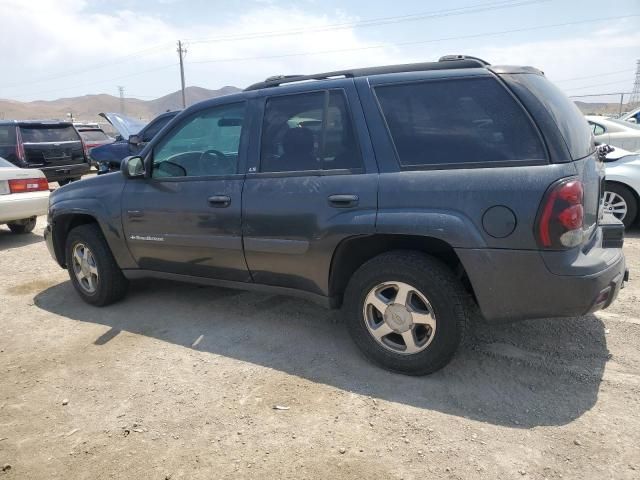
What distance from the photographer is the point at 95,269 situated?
4410 millimetres

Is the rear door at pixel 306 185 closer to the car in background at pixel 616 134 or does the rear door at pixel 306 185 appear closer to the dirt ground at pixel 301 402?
the dirt ground at pixel 301 402

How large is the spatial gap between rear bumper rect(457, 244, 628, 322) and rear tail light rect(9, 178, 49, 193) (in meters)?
7.16

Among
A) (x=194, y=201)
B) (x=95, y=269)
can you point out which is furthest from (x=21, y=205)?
(x=194, y=201)

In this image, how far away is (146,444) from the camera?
8.38ft

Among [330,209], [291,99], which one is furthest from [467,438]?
[291,99]

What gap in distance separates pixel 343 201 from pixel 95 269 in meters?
2.69

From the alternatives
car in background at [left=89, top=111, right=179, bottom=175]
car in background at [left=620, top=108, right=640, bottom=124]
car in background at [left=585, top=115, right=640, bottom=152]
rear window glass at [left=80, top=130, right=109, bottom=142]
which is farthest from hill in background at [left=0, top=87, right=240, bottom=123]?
car in background at [left=585, top=115, right=640, bottom=152]

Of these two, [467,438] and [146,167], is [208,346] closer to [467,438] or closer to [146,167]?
[146,167]

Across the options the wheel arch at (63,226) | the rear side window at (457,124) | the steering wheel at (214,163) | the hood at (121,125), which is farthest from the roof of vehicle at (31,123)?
the rear side window at (457,124)

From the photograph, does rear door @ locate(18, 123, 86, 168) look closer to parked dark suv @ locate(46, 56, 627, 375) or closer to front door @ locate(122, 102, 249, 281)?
front door @ locate(122, 102, 249, 281)

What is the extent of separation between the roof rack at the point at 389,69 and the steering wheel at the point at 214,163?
0.56 m

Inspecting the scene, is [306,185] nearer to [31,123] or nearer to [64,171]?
[64,171]

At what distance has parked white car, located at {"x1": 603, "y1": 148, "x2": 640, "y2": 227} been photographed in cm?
610

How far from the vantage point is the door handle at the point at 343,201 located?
296 centimetres
